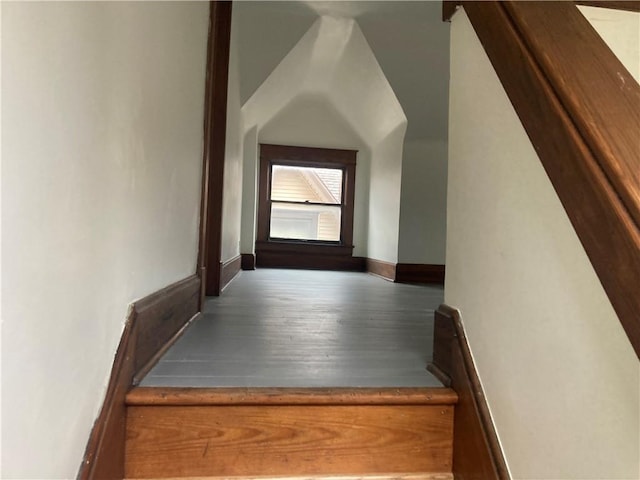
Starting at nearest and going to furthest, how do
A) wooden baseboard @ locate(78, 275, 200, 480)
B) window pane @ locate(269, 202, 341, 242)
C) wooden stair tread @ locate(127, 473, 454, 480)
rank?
wooden baseboard @ locate(78, 275, 200, 480) < wooden stair tread @ locate(127, 473, 454, 480) < window pane @ locate(269, 202, 341, 242)

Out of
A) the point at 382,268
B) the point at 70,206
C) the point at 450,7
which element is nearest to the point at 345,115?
the point at 382,268

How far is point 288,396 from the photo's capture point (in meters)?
0.87

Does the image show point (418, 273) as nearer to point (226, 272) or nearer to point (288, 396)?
point (226, 272)

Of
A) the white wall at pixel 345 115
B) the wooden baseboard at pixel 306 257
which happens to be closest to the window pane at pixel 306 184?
the white wall at pixel 345 115

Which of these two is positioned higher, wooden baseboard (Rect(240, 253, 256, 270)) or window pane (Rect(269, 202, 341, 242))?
window pane (Rect(269, 202, 341, 242))

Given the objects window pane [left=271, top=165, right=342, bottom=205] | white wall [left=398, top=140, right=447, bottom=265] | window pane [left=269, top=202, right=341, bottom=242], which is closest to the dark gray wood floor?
white wall [left=398, top=140, right=447, bottom=265]

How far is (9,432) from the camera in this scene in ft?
1.63

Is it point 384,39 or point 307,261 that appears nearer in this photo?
point 384,39

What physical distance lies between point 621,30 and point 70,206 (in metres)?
1.23

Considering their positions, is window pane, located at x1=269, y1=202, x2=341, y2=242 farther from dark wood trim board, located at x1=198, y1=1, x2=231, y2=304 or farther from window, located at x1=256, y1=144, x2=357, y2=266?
dark wood trim board, located at x1=198, y1=1, x2=231, y2=304

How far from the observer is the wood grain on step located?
837 mm

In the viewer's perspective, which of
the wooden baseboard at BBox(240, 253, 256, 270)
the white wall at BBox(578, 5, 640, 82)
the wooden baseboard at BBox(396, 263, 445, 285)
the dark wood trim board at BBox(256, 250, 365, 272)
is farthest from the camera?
the dark wood trim board at BBox(256, 250, 365, 272)

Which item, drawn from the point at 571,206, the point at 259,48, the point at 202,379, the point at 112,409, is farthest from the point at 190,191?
the point at 259,48

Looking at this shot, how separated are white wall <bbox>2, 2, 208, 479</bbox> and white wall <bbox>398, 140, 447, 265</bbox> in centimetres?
284
